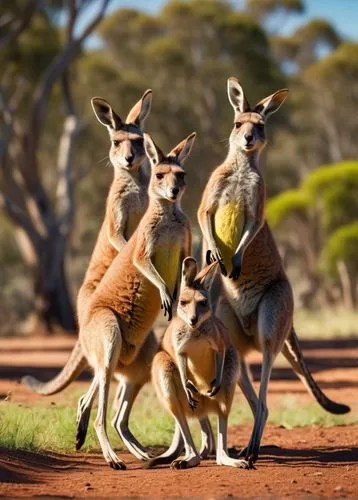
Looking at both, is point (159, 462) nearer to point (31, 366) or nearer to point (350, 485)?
point (350, 485)

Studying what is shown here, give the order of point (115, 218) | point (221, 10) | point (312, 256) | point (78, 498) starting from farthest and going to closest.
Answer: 1. point (221, 10)
2. point (312, 256)
3. point (115, 218)
4. point (78, 498)

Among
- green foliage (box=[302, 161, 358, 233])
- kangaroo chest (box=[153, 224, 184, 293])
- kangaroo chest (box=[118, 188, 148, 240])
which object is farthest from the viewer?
green foliage (box=[302, 161, 358, 233])

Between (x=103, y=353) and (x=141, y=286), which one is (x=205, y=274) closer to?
(x=141, y=286)

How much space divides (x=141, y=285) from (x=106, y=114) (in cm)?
176

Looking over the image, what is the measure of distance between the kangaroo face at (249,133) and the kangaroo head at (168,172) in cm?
42

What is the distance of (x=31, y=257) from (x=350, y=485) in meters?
18.3

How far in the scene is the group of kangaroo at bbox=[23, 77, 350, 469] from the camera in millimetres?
6730

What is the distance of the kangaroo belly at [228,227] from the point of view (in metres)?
7.56

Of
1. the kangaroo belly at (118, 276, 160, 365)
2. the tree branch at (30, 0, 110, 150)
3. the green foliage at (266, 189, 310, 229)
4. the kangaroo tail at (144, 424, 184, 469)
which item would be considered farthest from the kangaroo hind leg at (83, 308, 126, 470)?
the green foliage at (266, 189, 310, 229)

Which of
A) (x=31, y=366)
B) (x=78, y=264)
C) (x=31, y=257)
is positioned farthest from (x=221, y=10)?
(x=31, y=366)

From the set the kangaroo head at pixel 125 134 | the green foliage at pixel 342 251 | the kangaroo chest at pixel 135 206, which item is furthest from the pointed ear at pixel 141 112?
the green foliage at pixel 342 251

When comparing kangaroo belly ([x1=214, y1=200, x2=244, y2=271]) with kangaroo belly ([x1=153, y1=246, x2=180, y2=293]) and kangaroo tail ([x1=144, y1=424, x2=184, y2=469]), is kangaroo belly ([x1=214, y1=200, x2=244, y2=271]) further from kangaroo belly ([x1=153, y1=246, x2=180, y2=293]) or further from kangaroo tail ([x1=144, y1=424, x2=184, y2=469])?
kangaroo tail ([x1=144, y1=424, x2=184, y2=469])

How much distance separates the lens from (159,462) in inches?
267

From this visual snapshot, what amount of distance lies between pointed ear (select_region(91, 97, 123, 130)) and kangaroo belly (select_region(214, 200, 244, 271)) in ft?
4.37
